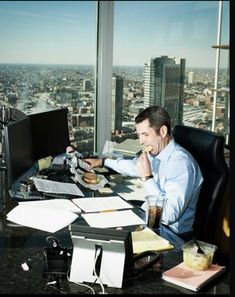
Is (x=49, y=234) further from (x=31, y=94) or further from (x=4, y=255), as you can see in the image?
(x=31, y=94)

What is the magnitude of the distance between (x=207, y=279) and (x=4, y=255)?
750mm

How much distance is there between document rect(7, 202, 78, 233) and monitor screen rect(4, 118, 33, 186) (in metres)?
0.24

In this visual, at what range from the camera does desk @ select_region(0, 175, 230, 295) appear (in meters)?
1.30

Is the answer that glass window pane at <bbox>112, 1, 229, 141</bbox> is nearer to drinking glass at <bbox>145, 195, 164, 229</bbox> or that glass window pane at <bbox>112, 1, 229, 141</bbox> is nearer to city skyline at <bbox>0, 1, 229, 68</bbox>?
city skyline at <bbox>0, 1, 229, 68</bbox>

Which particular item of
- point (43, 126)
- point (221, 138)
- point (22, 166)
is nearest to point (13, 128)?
point (22, 166)

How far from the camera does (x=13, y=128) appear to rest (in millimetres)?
2234

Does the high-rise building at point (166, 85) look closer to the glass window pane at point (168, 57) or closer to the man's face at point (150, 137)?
the glass window pane at point (168, 57)

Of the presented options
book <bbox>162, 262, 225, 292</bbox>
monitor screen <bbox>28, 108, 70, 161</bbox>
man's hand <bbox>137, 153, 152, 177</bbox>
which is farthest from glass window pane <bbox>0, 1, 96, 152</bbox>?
book <bbox>162, 262, 225, 292</bbox>

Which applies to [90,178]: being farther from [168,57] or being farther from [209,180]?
[168,57]

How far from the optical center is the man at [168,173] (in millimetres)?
2078

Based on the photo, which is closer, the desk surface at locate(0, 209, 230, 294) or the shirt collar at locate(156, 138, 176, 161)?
the desk surface at locate(0, 209, 230, 294)

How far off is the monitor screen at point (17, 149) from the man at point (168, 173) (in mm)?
685

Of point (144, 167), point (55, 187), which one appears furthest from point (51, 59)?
point (144, 167)

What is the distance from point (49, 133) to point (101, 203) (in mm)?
882
